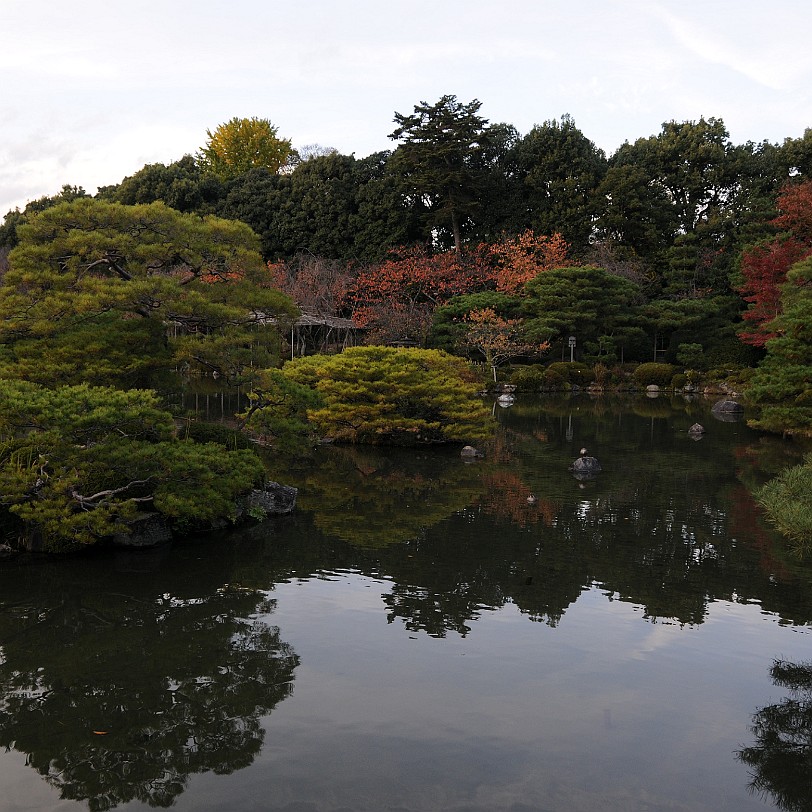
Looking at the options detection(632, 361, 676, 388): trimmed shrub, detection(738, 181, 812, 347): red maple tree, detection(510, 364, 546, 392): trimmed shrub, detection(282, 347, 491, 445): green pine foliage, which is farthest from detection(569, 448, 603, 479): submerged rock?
detection(632, 361, 676, 388): trimmed shrub

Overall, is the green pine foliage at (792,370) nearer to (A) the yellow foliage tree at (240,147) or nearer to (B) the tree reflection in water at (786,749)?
(B) the tree reflection in water at (786,749)

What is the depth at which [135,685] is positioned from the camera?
634cm

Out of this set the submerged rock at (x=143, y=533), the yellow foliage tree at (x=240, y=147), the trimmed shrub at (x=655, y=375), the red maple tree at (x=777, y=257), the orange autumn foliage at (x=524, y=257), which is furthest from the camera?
the yellow foliage tree at (x=240, y=147)

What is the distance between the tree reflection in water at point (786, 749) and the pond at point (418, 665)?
22 millimetres

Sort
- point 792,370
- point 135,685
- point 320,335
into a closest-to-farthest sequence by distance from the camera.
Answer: point 135,685 → point 792,370 → point 320,335

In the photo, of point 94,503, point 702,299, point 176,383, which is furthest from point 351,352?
point 702,299

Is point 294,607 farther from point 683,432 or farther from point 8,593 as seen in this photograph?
point 683,432

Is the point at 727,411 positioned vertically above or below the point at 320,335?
below

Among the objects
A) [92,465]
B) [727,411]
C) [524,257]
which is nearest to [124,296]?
[92,465]

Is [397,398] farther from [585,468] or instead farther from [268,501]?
[268,501]

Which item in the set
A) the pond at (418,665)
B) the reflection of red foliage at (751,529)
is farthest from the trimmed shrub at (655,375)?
the pond at (418,665)

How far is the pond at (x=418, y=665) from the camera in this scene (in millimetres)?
5078

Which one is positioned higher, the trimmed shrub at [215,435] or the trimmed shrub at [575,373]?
the trimmed shrub at [575,373]

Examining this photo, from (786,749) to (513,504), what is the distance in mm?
7232
